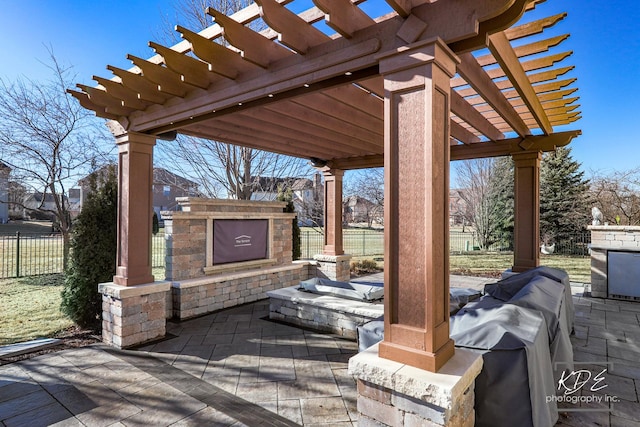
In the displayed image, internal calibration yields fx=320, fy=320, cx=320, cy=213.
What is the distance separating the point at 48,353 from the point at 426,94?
183 inches

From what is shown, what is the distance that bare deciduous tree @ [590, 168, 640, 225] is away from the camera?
34.3 feet

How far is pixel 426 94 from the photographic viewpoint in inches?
71.5

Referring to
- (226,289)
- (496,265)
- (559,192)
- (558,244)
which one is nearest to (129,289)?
(226,289)

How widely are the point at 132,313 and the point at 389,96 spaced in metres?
3.74

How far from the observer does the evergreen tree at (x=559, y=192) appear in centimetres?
1359

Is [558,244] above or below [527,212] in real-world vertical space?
below

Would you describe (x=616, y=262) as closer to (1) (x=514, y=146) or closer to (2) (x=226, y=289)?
(1) (x=514, y=146)

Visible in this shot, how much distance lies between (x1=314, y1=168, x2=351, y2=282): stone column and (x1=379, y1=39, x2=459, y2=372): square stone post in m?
5.35

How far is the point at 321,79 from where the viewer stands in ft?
7.80

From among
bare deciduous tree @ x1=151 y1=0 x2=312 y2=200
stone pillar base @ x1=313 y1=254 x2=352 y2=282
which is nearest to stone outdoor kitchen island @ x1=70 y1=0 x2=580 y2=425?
stone pillar base @ x1=313 y1=254 x2=352 y2=282

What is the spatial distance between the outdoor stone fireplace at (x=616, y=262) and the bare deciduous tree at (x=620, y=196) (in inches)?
206

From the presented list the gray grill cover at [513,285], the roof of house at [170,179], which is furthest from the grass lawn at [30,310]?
the gray grill cover at [513,285]

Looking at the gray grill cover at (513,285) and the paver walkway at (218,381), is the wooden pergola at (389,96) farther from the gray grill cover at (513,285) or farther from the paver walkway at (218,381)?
the gray grill cover at (513,285)

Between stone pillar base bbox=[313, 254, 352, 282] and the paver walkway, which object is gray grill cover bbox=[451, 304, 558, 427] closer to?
the paver walkway
